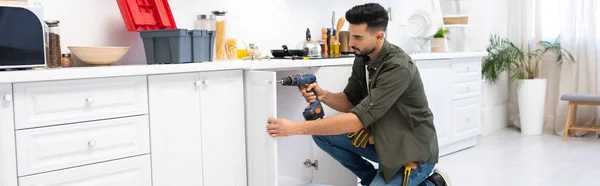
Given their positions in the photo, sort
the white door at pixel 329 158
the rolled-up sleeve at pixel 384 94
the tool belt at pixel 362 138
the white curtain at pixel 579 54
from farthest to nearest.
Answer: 1. the white curtain at pixel 579 54
2. the white door at pixel 329 158
3. the tool belt at pixel 362 138
4. the rolled-up sleeve at pixel 384 94

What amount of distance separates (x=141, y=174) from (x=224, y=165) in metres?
0.43

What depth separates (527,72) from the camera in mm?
5691

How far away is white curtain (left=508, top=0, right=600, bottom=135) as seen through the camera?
5.34m

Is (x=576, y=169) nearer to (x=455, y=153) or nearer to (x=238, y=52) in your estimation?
(x=455, y=153)

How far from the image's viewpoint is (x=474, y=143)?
4.93 meters

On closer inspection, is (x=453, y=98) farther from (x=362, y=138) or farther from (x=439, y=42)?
(x=362, y=138)

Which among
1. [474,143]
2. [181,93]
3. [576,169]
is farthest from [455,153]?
[181,93]

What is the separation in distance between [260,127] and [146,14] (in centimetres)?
78

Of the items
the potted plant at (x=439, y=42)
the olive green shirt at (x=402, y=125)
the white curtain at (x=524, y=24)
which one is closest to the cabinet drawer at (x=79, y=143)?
the olive green shirt at (x=402, y=125)

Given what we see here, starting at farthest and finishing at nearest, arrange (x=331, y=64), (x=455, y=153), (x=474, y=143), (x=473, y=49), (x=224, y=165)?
(x=473, y=49), (x=474, y=143), (x=455, y=153), (x=331, y=64), (x=224, y=165)

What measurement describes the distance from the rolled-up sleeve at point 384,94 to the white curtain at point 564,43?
11.7 ft

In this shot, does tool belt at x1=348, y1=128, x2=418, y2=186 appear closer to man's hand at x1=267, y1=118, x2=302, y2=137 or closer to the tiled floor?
man's hand at x1=267, y1=118, x2=302, y2=137

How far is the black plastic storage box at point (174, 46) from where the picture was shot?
2689mm

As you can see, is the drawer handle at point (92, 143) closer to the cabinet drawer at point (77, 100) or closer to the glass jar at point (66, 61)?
the cabinet drawer at point (77, 100)
